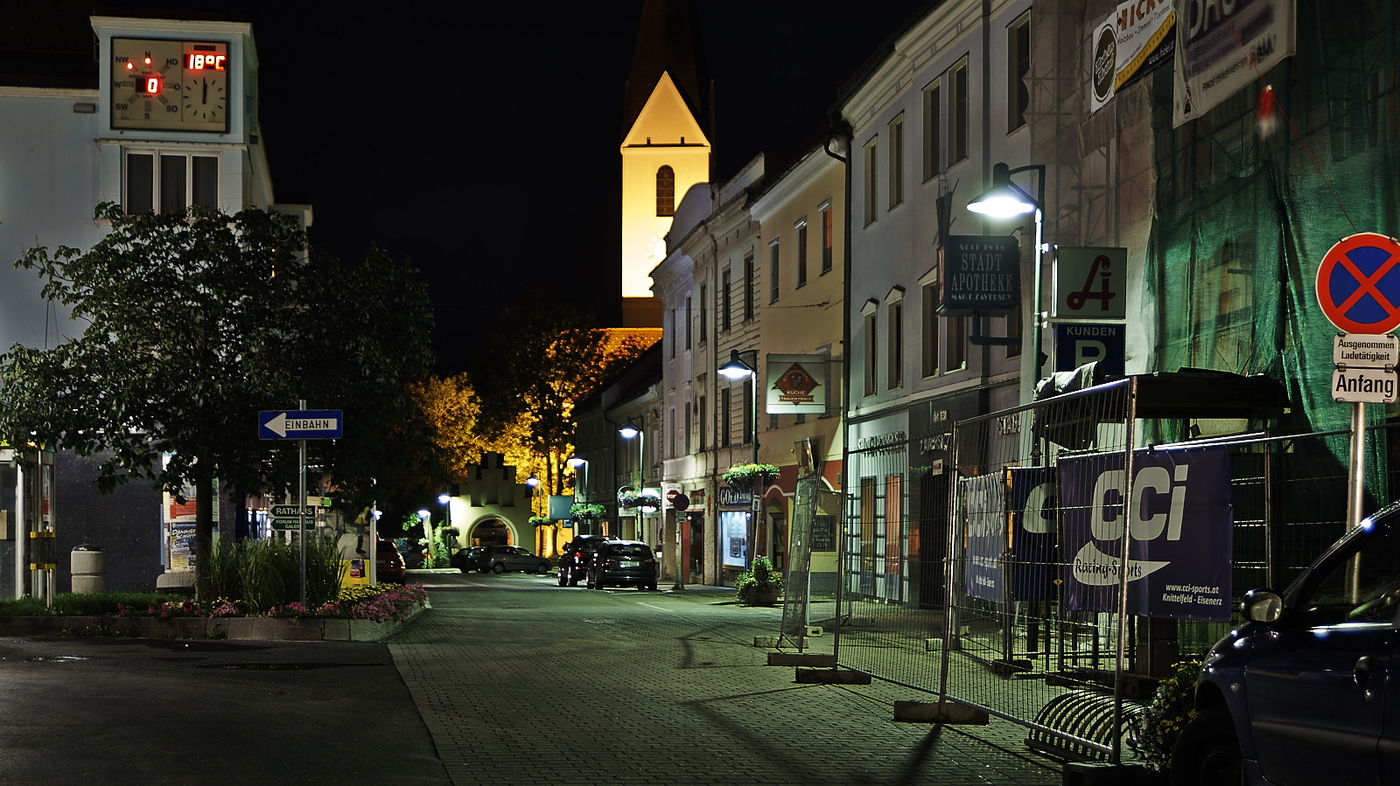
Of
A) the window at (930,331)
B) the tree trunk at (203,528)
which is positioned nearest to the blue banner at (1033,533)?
the tree trunk at (203,528)

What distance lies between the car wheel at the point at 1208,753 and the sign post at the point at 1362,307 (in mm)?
1895

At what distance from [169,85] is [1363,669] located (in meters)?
32.5

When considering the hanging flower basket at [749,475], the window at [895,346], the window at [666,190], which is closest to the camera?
the window at [895,346]

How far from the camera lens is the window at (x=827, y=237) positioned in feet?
120

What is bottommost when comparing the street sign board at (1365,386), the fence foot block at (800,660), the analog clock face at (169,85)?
the fence foot block at (800,660)

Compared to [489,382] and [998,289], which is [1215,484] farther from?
[489,382]

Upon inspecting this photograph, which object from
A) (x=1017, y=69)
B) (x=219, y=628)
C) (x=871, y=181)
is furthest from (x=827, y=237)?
(x=219, y=628)

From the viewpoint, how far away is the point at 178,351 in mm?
23578

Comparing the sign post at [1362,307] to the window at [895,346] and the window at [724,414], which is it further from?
the window at [724,414]

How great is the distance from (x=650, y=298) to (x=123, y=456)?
62.3 m

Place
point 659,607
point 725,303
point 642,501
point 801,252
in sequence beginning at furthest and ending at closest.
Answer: point 642,501, point 725,303, point 801,252, point 659,607

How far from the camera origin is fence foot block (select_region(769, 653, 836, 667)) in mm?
17016

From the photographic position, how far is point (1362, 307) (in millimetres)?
8938

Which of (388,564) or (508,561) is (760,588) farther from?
(508,561)
